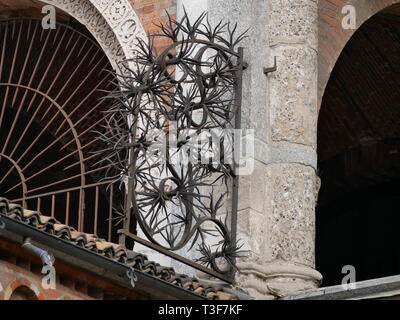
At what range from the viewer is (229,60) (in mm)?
13070

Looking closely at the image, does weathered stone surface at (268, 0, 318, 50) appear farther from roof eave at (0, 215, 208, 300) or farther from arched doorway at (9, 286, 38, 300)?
arched doorway at (9, 286, 38, 300)

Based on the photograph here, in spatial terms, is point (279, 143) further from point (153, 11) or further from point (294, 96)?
point (153, 11)

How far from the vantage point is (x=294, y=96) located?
13.3m

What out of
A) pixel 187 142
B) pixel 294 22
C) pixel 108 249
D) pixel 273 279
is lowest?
pixel 108 249

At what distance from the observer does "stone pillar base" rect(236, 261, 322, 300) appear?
41.0ft

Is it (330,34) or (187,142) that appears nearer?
(187,142)

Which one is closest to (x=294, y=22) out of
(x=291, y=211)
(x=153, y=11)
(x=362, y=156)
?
(x=153, y=11)

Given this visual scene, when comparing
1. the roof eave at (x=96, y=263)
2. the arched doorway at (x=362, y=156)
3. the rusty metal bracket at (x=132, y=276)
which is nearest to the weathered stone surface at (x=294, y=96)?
the arched doorway at (x=362, y=156)

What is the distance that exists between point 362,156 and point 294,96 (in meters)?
3.64

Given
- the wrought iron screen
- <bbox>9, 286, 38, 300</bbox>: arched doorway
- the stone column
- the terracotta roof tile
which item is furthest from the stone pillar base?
<bbox>9, 286, 38, 300</bbox>: arched doorway

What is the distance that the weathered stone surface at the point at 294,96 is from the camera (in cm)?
1320

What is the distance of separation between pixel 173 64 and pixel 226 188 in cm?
105

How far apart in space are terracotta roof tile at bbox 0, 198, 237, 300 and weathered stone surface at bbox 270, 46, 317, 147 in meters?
1.55
